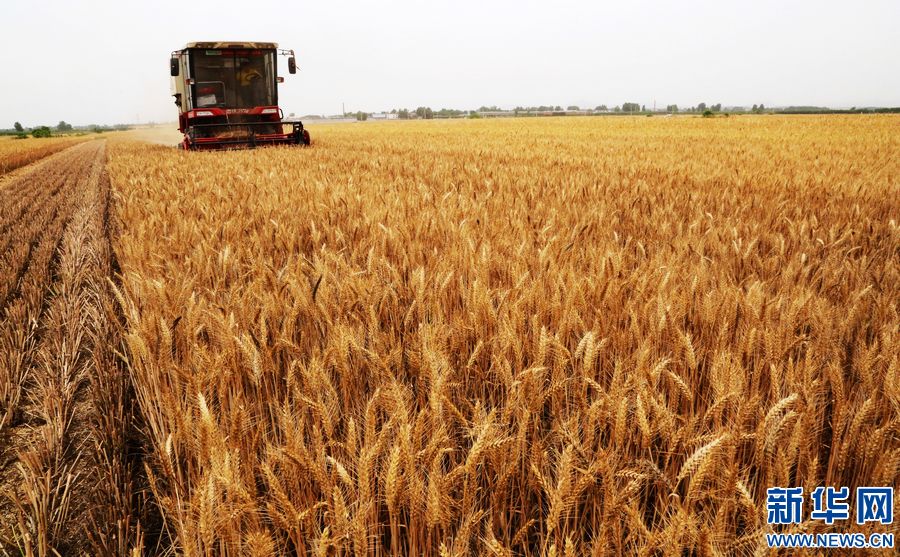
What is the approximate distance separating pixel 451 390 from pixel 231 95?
44.1ft

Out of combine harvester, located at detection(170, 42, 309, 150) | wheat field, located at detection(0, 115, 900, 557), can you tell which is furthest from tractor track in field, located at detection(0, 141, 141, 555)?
combine harvester, located at detection(170, 42, 309, 150)

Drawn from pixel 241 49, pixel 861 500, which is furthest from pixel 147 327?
pixel 241 49

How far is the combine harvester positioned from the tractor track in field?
8.79 meters

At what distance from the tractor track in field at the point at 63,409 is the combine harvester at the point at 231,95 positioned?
28.8 ft

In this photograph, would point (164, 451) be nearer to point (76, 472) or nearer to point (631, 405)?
point (76, 472)

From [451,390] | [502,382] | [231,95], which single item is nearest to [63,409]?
[451,390]

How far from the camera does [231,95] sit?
12727mm

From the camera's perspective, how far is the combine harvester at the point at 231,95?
39.2 ft

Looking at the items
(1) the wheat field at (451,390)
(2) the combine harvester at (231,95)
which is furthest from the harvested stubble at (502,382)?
(2) the combine harvester at (231,95)

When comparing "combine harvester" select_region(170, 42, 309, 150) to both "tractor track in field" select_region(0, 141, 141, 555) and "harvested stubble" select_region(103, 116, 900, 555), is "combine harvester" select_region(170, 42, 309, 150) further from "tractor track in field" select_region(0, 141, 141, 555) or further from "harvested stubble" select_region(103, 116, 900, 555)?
"harvested stubble" select_region(103, 116, 900, 555)

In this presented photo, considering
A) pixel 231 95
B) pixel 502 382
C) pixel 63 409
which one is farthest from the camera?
pixel 231 95

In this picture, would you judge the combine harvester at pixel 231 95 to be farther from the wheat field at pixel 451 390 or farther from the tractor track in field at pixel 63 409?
the wheat field at pixel 451 390

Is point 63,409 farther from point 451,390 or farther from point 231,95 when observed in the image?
point 231,95

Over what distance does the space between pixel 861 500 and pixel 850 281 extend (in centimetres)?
141
